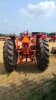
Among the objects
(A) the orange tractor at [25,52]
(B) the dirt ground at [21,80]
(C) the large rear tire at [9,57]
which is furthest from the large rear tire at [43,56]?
(C) the large rear tire at [9,57]

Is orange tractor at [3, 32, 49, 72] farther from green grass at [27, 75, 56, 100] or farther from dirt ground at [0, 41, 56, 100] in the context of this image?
green grass at [27, 75, 56, 100]

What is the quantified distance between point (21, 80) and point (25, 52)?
1.80m

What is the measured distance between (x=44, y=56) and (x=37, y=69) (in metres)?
0.88

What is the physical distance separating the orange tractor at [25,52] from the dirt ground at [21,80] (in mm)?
355

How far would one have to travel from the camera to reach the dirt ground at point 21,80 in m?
6.89

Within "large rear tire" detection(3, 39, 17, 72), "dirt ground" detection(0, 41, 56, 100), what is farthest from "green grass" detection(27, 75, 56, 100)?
"large rear tire" detection(3, 39, 17, 72)

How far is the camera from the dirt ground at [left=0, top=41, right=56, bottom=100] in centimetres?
689

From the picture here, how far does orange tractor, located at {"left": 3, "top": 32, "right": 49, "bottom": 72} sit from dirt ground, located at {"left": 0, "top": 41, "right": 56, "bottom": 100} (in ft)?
1.17

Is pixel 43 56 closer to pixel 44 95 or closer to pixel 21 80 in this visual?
pixel 21 80

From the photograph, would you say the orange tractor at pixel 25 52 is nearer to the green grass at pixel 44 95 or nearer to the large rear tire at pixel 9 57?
the large rear tire at pixel 9 57

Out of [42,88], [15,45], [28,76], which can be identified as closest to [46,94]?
[42,88]

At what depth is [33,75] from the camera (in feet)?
29.4

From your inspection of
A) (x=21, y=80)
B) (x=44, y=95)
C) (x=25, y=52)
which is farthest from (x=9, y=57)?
(x=44, y=95)

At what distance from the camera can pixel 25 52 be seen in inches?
386
